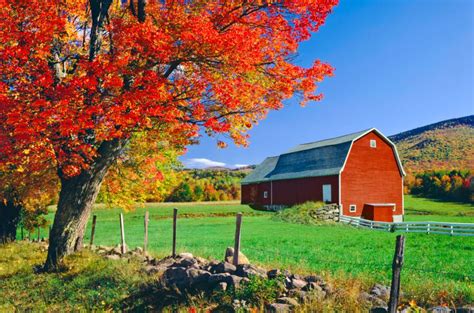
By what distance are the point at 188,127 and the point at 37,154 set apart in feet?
15.9

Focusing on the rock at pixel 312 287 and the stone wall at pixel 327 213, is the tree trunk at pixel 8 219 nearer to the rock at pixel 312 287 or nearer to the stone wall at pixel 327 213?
the rock at pixel 312 287

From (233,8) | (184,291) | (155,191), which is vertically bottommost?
(184,291)

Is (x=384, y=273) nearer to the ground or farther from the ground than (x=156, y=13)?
nearer to the ground

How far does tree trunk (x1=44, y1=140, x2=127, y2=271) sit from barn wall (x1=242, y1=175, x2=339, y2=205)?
28385 millimetres

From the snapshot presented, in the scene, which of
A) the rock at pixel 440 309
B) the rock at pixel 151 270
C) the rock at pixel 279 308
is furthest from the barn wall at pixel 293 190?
the rock at pixel 279 308

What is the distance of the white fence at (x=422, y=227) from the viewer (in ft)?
82.9

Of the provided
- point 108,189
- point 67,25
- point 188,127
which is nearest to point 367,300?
point 188,127

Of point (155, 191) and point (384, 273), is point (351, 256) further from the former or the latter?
point (155, 191)

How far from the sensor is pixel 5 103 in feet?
39.2

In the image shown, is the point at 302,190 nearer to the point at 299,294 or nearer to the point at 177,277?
the point at 177,277

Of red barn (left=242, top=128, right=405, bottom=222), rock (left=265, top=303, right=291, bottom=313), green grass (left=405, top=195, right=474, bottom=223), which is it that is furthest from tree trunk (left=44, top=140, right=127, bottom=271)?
green grass (left=405, top=195, right=474, bottom=223)

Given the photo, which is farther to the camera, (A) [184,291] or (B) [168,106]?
(B) [168,106]

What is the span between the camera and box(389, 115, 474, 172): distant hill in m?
111

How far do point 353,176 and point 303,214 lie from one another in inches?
240
